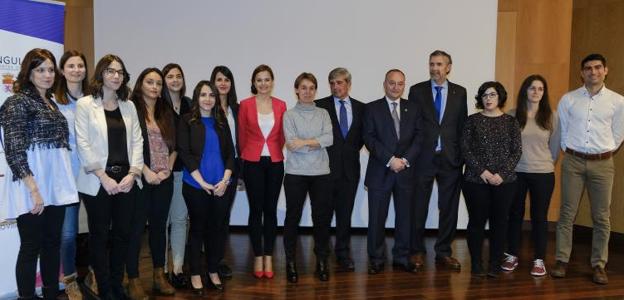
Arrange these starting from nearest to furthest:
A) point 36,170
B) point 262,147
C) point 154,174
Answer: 1. point 36,170
2. point 154,174
3. point 262,147

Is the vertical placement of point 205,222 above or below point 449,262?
above

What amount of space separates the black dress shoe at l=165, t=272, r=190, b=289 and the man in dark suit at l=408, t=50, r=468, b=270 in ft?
6.29

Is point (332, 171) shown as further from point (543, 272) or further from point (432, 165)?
point (543, 272)

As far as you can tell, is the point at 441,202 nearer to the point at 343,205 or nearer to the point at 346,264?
the point at 343,205

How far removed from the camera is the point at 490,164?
4.21 metres

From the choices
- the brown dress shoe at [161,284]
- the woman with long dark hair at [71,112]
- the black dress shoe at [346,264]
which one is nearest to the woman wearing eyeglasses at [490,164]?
the black dress shoe at [346,264]

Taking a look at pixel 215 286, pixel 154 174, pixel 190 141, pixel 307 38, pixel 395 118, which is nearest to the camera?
pixel 154 174

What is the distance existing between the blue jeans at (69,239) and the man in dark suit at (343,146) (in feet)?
6.35

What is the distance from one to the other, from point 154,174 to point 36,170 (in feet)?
2.34

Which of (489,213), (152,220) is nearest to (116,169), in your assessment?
(152,220)

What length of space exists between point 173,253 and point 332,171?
1.41 m

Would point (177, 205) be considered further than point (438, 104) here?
No

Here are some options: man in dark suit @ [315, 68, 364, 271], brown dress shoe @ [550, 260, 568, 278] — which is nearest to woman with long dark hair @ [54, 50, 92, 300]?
Answer: man in dark suit @ [315, 68, 364, 271]

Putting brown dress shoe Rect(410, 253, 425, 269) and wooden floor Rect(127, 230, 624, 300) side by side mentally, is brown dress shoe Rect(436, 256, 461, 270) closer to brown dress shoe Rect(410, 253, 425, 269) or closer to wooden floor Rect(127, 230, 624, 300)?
wooden floor Rect(127, 230, 624, 300)
